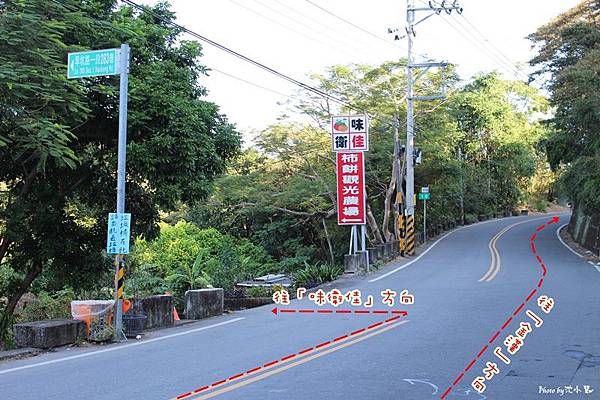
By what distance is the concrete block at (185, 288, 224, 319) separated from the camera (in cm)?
1420

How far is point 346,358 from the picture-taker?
8852 millimetres

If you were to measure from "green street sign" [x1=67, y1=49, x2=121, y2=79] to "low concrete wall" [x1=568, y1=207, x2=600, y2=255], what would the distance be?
24.4m

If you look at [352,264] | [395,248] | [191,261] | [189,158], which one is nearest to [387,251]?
[395,248]

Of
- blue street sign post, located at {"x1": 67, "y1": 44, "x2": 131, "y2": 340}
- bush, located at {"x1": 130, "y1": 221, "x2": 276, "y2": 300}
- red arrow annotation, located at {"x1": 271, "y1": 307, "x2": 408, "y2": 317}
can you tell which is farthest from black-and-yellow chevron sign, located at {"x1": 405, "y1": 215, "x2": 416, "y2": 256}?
blue street sign post, located at {"x1": 67, "y1": 44, "x2": 131, "y2": 340}

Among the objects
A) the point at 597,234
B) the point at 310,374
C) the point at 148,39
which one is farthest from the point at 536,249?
the point at 310,374

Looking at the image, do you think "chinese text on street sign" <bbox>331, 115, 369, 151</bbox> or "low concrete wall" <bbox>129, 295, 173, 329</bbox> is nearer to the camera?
"low concrete wall" <bbox>129, 295, 173, 329</bbox>

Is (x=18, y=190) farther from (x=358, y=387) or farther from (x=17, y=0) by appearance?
(x=358, y=387)

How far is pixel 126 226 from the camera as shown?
1145cm

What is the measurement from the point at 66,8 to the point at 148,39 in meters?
3.10

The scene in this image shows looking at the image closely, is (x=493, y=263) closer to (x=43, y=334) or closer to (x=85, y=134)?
(x=85, y=134)

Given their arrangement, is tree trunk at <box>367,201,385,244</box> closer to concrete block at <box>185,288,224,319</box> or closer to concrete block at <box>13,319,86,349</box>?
concrete block at <box>185,288,224,319</box>

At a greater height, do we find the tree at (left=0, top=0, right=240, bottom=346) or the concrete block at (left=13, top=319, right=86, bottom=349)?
the tree at (left=0, top=0, right=240, bottom=346)

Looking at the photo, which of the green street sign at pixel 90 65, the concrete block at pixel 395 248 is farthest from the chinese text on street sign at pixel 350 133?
the green street sign at pixel 90 65

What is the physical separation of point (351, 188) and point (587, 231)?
659 inches
